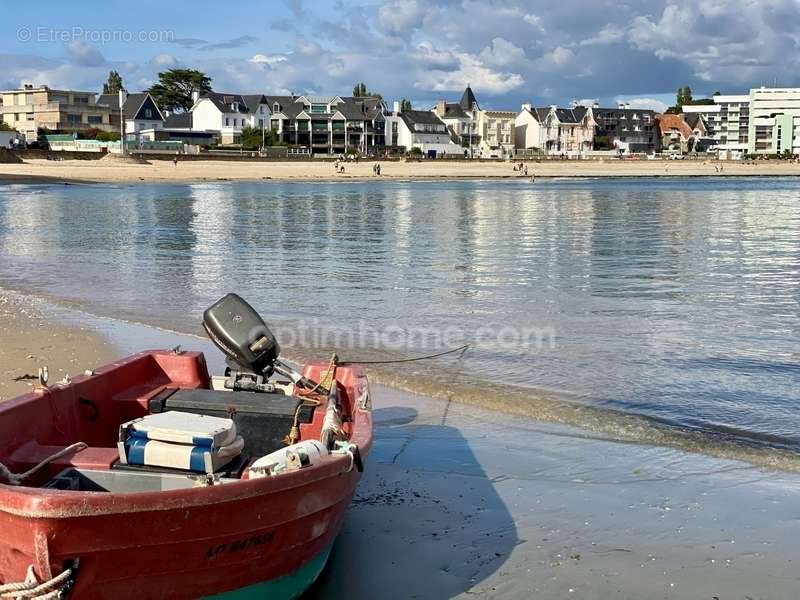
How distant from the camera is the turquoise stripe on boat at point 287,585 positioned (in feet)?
15.3

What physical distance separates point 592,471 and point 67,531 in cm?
441

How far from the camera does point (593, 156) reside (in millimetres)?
143500

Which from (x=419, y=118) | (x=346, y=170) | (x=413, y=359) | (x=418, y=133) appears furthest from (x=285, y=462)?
(x=419, y=118)

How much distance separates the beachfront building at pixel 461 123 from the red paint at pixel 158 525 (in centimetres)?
13558

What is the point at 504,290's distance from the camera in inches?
691

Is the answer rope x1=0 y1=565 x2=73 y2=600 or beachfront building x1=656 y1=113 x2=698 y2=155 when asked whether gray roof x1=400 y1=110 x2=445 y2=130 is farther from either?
rope x1=0 y1=565 x2=73 y2=600

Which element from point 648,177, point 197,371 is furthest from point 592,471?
point 648,177

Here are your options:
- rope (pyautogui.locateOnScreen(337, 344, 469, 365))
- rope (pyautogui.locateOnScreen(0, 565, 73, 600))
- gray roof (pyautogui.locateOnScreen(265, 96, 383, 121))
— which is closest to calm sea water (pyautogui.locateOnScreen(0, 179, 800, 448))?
rope (pyautogui.locateOnScreen(337, 344, 469, 365))

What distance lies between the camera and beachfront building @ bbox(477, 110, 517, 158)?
140 m

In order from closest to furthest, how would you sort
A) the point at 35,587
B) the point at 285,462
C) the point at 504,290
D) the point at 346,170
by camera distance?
the point at 35,587, the point at 285,462, the point at 504,290, the point at 346,170

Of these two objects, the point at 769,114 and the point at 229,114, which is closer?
the point at 229,114

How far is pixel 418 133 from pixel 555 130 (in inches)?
1064

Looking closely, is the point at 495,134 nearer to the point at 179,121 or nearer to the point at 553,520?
the point at 179,121

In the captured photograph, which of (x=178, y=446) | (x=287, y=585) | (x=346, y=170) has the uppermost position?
(x=346, y=170)
